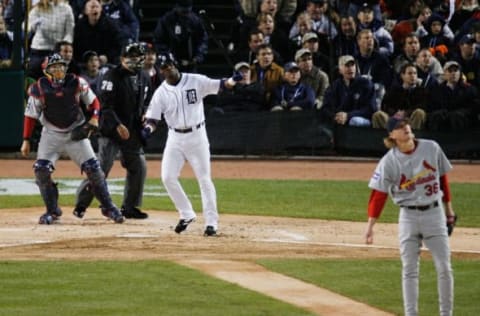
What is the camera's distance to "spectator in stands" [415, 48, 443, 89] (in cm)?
2103

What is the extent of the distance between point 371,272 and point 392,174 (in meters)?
2.62

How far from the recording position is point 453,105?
21.2m

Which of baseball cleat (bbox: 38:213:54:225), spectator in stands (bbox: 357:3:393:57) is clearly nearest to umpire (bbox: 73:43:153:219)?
baseball cleat (bbox: 38:213:54:225)

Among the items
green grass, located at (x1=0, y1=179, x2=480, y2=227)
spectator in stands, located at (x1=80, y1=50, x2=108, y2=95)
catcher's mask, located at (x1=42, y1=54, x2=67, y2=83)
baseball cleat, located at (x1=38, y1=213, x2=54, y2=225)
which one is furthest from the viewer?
spectator in stands, located at (x1=80, y1=50, x2=108, y2=95)

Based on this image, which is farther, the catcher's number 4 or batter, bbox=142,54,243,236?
the catcher's number 4

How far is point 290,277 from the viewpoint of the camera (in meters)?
11.1

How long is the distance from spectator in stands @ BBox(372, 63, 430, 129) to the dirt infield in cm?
590

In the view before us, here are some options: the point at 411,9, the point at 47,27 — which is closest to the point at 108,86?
the point at 47,27

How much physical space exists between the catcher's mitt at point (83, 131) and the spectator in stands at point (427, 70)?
26.5ft

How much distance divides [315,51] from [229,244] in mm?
9510

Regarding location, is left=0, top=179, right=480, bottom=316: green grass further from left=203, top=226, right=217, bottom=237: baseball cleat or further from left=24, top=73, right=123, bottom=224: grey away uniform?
left=24, top=73, right=123, bottom=224: grey away uniform

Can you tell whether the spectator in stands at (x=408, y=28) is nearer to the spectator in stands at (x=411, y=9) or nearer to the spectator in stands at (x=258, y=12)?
the spectator in stands at (x=411, y=9)

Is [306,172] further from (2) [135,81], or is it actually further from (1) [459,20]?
(2) [135,81]

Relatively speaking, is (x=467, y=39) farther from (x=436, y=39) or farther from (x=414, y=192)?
(x=414, y=192)
